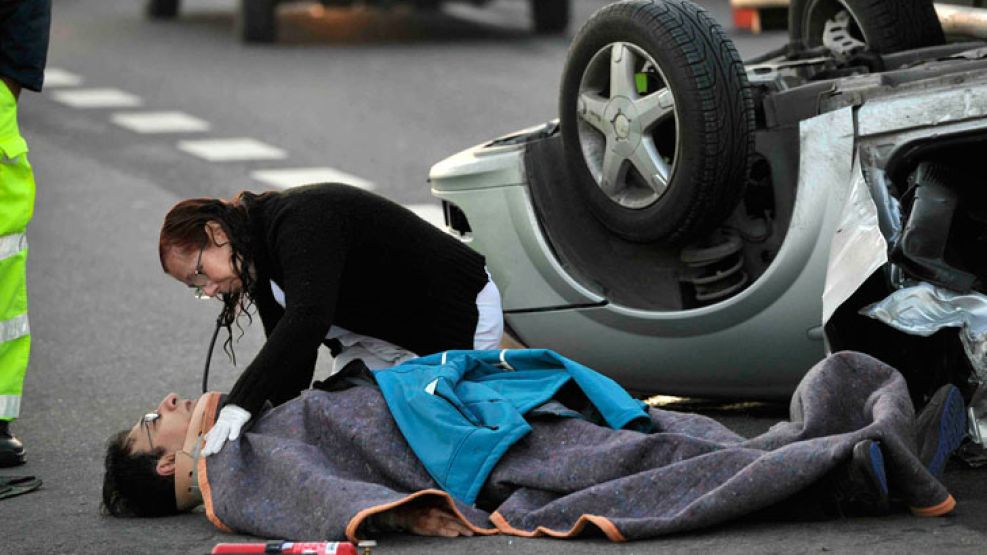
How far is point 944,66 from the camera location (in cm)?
548

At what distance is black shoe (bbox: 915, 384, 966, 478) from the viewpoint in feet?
14.9

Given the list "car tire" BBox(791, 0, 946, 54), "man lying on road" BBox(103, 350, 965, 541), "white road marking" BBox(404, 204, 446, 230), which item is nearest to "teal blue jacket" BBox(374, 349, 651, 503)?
"man lying on road" BBox(103, 350, 965, 541)

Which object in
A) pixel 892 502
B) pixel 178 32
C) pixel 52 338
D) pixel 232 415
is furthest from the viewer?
pixel 178 32

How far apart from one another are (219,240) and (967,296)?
82.2 inches

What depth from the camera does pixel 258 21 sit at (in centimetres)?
1602

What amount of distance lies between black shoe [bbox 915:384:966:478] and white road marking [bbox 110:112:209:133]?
871 cm

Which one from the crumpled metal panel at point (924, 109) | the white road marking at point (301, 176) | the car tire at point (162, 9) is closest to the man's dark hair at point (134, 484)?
the crumpled metal panel at point (924, 109)

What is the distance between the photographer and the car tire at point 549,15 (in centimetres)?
1584

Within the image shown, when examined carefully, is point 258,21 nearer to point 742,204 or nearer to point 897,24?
point 897,24

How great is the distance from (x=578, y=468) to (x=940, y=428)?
3.05 ft

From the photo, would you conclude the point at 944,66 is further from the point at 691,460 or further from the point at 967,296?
the point at 691,460

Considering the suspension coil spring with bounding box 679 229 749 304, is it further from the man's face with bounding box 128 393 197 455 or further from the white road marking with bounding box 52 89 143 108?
the white road marking with bounding box 52 89 143 108

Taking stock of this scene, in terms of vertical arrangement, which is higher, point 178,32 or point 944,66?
point 944,66

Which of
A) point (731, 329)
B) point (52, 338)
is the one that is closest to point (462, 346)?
point (731, 329)
